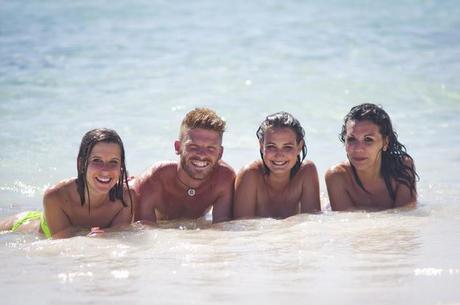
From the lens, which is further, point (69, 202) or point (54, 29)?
point (54, 29)

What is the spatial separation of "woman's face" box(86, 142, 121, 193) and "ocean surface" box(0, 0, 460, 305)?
0.41 meters

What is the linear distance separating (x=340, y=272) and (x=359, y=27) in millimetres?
11993

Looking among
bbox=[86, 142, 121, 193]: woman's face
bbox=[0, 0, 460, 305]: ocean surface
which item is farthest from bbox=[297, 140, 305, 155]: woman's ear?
bbox=[86, 142, 121, 193]: woman's face

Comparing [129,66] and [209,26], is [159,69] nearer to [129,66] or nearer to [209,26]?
[129,66]

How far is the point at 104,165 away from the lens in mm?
5352

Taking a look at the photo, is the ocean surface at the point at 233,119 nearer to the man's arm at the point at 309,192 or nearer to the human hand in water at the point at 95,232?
the human hand in water at the point at 95,232

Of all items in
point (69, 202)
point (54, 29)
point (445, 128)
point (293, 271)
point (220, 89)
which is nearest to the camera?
point (293, 271)

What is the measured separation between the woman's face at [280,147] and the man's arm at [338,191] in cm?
43

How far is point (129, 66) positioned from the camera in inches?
500

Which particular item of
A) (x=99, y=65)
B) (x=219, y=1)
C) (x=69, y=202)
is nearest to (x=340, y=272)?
(x=69, y=202)

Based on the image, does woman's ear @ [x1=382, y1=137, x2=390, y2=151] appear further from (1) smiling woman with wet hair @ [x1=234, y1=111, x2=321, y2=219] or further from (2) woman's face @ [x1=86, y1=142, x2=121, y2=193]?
(2) woman's face @ [x1=86, y1=142, x2=121, y2=193]

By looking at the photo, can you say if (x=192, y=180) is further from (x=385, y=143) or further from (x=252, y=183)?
(x=385, y=143)

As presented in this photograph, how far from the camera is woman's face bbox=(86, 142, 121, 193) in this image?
535 cm

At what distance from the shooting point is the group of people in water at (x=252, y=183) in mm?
5648
